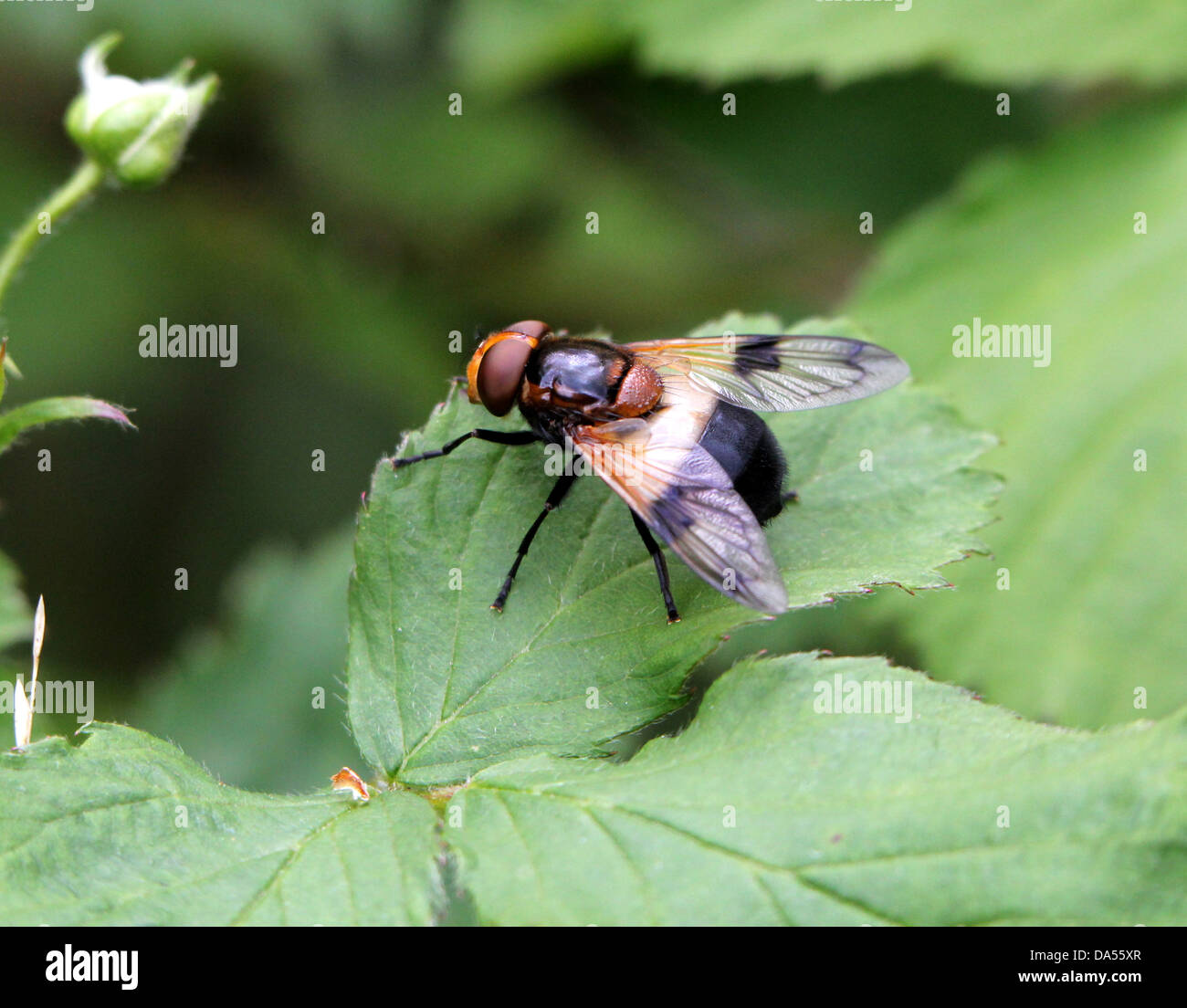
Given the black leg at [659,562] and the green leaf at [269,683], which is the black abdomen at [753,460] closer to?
the black leg at [659,562]

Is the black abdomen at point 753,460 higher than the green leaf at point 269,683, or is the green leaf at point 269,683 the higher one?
the black abdomen at point 753,460

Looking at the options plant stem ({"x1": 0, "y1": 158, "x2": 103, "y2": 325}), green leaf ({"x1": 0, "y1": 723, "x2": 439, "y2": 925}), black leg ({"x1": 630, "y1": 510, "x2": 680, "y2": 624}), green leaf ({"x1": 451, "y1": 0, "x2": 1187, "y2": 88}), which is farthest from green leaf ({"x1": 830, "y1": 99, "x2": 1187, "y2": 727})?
plant stem ({"x1": 0, "y1": 158, "x2": 103, "y2": 325})

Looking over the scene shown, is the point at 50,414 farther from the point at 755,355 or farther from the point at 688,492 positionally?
the point at 755,355

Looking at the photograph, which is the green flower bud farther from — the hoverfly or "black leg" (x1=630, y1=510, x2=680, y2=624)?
"black leg" (x1=630, y1=510, x2=680, y2=624)

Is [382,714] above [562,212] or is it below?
below

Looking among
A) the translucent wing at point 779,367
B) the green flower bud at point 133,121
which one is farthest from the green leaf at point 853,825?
the green flower bud at point 133,121

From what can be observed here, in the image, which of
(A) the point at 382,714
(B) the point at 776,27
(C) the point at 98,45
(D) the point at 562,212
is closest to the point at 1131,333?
(B) the point at 776,27
